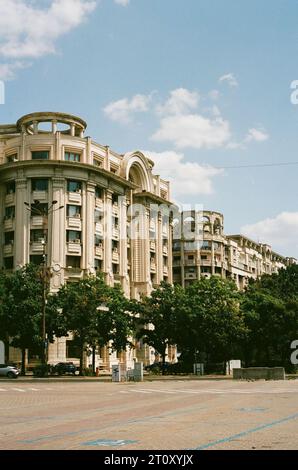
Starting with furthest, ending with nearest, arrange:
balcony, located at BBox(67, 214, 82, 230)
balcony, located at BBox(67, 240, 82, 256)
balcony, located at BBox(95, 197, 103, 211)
Result: balcony, located at BBox(95, 197, 103, 211)
balcony, located at BBox(67, 214, 82, 230)
balcony, located at BBox(67, 240, 82, 256)

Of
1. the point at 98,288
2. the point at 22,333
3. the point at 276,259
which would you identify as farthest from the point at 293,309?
the point at 276,259

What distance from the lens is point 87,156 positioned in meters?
63.6

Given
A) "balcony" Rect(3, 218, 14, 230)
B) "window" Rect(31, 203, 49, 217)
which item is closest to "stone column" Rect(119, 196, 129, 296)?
"window" Rect(31, 203, 49, 217)

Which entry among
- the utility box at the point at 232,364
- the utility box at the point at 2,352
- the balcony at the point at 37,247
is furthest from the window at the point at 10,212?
the utility box at the point at 232,364

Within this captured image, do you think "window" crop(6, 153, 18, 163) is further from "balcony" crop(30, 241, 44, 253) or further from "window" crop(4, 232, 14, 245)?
"balcony" crop(30, 241, 44, 253)

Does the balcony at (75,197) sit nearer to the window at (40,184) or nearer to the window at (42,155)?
the window at (40,184)

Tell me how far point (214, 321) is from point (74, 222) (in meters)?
20.0

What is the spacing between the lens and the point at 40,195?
61406 millimetres

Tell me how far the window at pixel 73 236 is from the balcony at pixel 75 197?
309 cm

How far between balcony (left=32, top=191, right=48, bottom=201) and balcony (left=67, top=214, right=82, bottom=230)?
10.5 feet

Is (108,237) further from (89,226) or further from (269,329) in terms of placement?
(269,329)

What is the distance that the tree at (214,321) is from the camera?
4988cm

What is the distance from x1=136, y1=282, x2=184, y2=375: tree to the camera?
52.2 m
